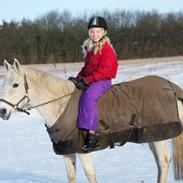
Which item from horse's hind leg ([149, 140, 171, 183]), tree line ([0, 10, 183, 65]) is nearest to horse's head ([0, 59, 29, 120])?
horse's hind leg ([149, 140, 171, 183])

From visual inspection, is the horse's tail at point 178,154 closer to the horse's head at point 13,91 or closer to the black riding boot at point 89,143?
the black riding boot at point 89,143

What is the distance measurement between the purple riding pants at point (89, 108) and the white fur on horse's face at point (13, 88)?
66 cm

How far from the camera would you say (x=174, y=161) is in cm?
559

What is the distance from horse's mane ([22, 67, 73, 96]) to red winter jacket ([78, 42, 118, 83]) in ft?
0.83

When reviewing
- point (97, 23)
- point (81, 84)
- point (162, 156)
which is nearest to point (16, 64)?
point (81, 84)

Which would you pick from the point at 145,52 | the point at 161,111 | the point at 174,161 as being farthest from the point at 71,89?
the point at 145,52

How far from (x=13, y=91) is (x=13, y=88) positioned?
0.10 feet

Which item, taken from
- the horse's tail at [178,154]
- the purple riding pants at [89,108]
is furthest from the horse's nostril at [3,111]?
the horse's tail at [178,154]

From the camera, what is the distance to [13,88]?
15.2 ft

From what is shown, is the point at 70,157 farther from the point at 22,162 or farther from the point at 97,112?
the point at 22,162

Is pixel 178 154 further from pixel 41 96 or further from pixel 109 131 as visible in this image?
pixel 41 96

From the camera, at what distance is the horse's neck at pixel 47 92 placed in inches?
190

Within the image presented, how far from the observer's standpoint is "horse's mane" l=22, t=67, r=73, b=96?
4.82 meters

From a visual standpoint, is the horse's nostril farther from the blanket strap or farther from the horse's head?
the blanket strap
